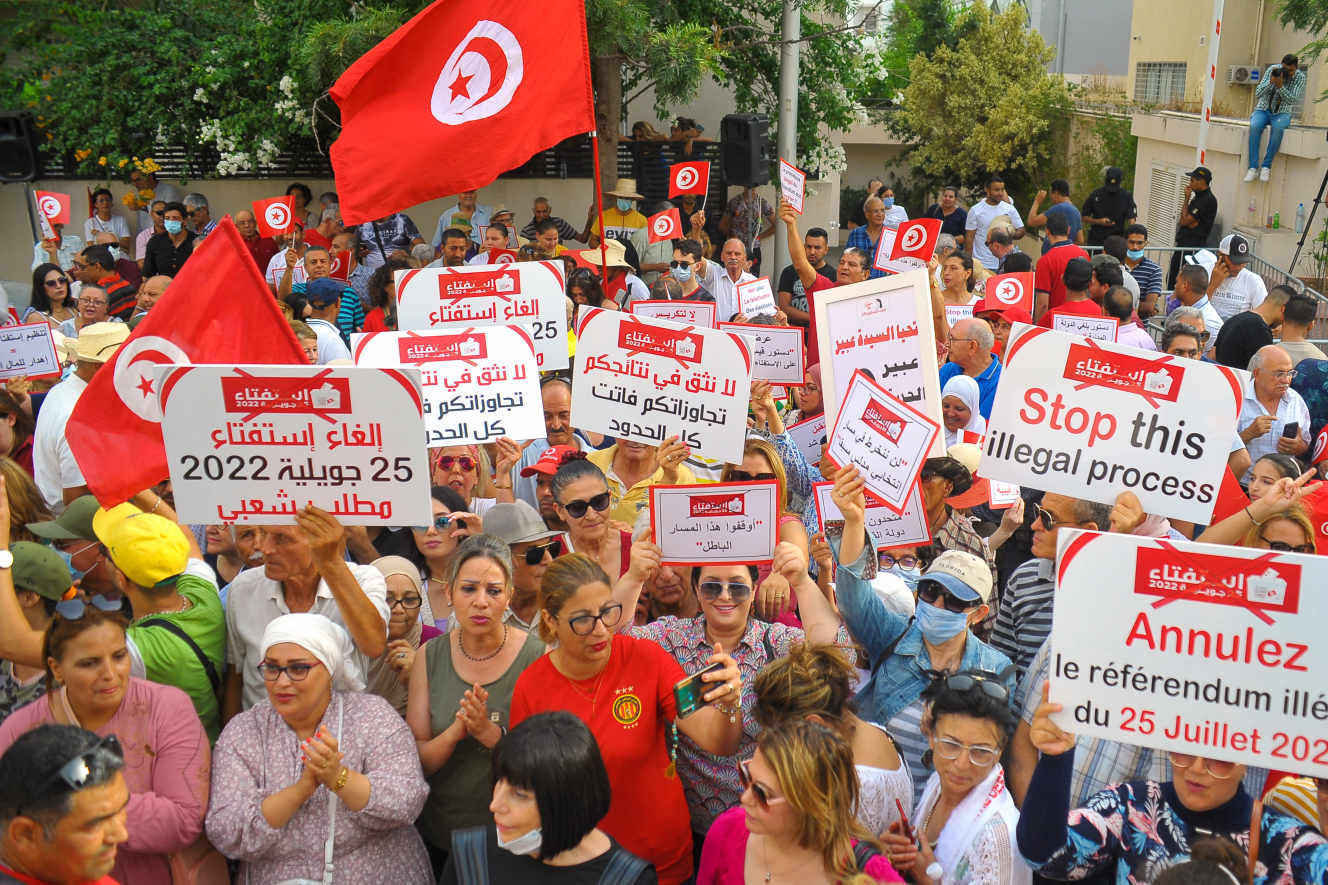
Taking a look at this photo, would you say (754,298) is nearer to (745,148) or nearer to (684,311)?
(684,311)

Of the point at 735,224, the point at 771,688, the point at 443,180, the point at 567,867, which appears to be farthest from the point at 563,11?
the point at 735,224

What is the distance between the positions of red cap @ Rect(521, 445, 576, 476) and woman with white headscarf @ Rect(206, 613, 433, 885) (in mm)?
1872

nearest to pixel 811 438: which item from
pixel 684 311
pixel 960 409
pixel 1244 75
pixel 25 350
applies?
pixel 960 409

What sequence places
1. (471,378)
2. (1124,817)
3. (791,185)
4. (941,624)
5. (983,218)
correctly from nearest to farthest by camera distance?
(1124,817)
(941,624)
(471,378)
(791,185)
(983,218)

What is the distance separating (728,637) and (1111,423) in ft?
5.42

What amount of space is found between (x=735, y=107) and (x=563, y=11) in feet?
41.2

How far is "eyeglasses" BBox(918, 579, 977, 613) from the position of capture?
411cm

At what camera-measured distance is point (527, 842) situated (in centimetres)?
312

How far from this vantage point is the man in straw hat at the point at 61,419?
658cm

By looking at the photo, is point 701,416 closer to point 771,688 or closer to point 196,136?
point 771,688

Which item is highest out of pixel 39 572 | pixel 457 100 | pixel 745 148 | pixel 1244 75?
pixel 1244 75

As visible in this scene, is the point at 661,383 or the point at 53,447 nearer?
the point at 661,383

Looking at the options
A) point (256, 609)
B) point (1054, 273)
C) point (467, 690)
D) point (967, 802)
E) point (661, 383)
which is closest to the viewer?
point (967, 802)

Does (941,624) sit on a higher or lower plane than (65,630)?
lower
